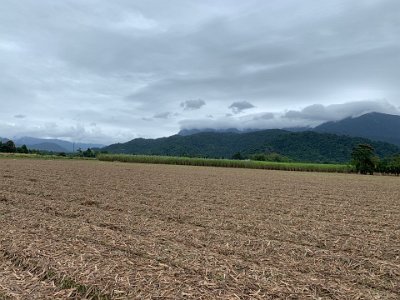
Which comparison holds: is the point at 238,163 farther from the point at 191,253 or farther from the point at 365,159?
the point at 191,253

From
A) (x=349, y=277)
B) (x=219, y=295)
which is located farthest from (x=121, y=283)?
(x=349, y=277)

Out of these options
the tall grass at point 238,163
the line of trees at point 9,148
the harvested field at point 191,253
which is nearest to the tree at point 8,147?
the line of trees at point 9,148

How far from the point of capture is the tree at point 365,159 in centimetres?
7229

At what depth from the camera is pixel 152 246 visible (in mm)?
8023

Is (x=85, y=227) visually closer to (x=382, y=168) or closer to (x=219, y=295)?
(x=219, y=295)

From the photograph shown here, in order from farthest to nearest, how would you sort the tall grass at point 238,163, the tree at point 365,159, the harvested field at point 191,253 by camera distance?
the tall grass at point 238,163, the tree at point 365,159, the harvested field at point 191,253

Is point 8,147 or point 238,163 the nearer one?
point 238,163

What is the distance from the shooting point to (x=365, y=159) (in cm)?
7288

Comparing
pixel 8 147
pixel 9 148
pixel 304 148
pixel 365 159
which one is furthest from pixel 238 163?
pixel 304 148

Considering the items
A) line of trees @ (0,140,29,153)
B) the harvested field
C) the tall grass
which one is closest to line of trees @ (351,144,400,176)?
the tall grass

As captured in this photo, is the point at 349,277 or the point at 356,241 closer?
the point at 349,277

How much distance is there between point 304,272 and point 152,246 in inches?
131

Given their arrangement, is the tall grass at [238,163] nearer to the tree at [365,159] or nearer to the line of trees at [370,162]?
the tree at [365,159]

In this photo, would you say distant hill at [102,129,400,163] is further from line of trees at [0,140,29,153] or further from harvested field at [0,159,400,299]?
harvested field at [0,159,400,299]
